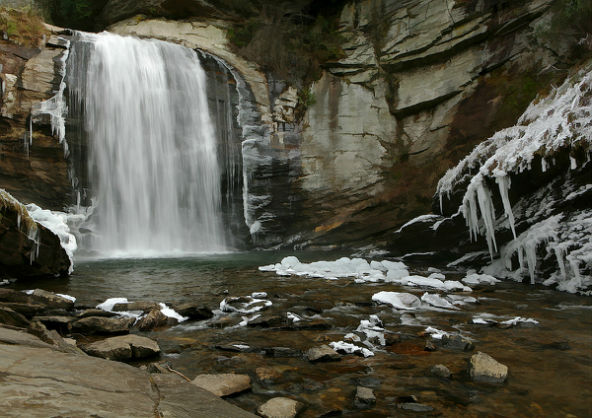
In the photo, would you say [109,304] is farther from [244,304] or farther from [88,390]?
[88,390]

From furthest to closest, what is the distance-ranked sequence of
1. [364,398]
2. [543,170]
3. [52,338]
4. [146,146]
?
[146,146] → [543,170] → [52,338] → [364,398]

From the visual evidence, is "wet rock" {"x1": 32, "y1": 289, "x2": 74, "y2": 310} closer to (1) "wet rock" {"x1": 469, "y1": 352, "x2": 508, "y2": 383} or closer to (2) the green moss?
(1) "wet rock" {"x1": 469, "y1": 352, "x2": 508, "y2": 383}

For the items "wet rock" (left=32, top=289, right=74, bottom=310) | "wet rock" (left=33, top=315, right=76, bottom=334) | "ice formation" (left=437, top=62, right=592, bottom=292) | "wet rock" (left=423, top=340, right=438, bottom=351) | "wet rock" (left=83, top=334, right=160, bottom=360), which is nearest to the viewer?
"wet rock" (left=83, top=334, right=160, bottom=360)

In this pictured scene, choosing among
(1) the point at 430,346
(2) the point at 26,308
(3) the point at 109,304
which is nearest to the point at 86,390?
(1) the point at 430,346

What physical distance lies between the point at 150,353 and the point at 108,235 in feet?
38.5

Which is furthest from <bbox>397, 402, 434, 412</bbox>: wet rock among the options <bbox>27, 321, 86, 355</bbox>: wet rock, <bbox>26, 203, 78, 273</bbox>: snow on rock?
<bbox>26, 203, 78, 273</bbox>: snow on rock

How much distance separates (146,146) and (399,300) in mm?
12284

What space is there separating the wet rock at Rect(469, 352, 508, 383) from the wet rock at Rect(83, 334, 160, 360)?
2895mm

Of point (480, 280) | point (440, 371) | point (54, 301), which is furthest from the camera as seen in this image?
point (480, 280)

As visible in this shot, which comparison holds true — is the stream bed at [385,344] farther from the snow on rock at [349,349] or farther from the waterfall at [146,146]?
the waterfall at [146,146]

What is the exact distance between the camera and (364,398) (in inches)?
108

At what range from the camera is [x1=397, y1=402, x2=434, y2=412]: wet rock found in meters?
2.63

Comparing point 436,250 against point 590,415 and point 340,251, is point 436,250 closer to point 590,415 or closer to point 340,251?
point 340,251

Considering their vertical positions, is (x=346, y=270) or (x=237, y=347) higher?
(x=346, y=270)
